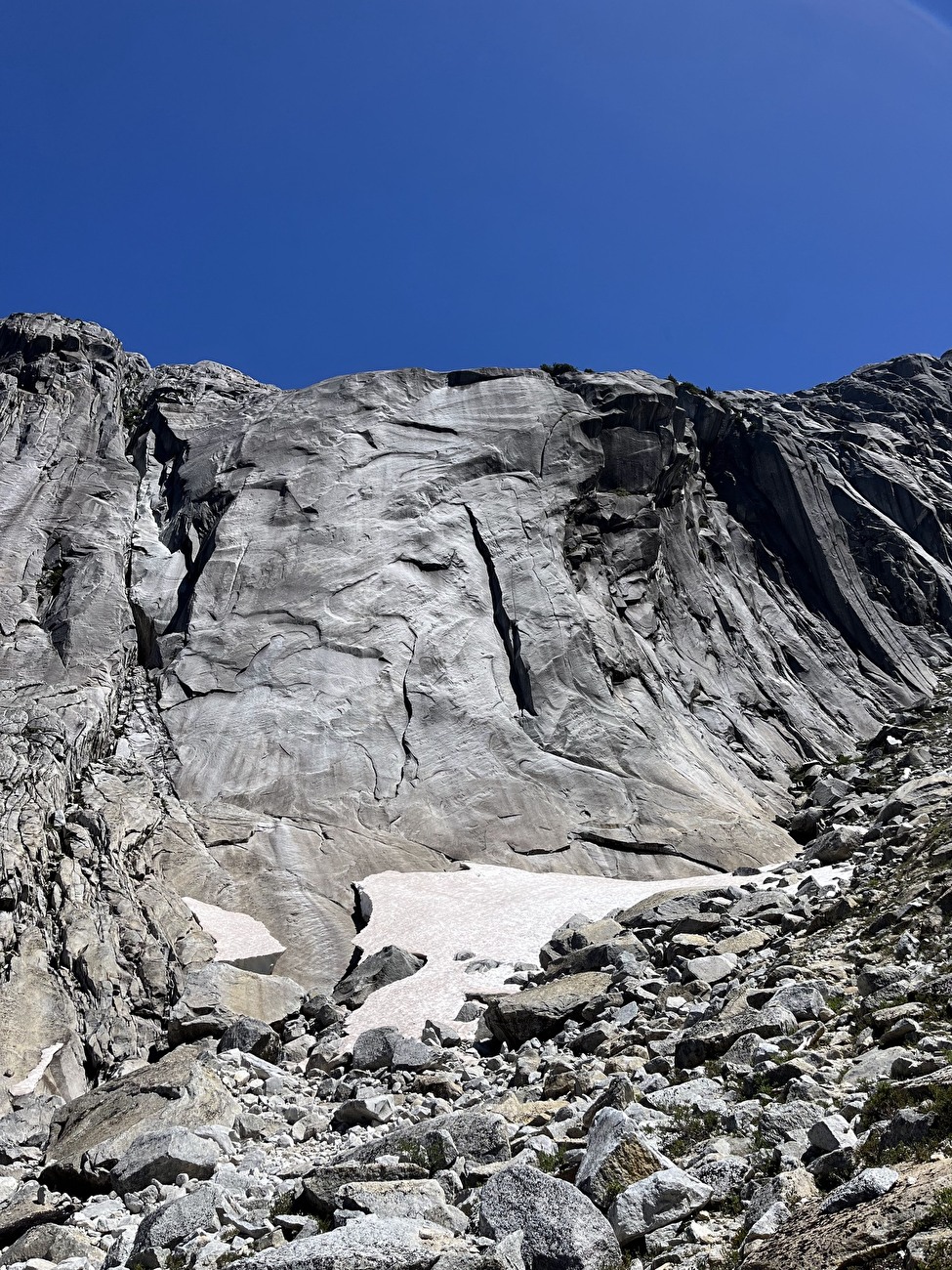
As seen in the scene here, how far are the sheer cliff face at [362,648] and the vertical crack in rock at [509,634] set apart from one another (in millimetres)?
124

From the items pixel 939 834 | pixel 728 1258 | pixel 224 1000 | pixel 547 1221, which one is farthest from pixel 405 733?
pixel 728 1258

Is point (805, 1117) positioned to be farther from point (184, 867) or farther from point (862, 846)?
point (184, 867)

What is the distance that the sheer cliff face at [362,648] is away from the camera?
23016 mm

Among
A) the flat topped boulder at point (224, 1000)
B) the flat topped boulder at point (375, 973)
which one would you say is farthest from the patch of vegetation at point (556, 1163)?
the flat topped boulder at point (375, 973)

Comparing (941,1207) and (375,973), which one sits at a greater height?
(375,973)

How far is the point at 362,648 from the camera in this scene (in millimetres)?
34812

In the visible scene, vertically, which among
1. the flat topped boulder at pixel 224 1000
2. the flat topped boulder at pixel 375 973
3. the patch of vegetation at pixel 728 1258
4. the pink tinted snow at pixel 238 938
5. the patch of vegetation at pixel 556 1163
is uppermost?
the pink tinted snow at pixel 238 938

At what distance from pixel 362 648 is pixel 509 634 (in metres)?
6.18

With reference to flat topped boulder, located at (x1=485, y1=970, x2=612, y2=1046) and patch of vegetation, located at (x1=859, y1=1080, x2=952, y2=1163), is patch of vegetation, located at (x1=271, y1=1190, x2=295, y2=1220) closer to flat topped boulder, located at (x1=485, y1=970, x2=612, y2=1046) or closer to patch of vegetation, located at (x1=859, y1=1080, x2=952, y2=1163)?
patch of vegetation, located at (x1=859, y1=1080, x2=952, y2=1163)

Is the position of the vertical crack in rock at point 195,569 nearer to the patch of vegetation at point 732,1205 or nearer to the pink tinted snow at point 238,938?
the pink tinted snow at point 238,938

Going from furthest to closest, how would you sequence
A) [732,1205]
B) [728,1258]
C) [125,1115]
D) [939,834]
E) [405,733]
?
[405,733] → [939,834] → [125,1115] → [732,1205] → [728,1258]

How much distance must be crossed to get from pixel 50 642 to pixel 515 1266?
3063cm

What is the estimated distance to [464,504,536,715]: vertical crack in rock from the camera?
35594 millimetres

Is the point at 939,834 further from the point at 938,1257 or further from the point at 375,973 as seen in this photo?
the point at 938,1257
